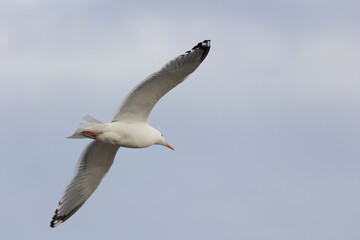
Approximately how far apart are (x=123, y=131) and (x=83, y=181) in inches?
64.9

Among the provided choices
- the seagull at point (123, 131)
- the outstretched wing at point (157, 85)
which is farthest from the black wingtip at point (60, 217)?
the outstretched wing at point (157, 85)

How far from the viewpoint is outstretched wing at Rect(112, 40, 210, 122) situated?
408 inches

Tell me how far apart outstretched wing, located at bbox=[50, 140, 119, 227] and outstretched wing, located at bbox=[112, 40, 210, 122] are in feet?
3.78

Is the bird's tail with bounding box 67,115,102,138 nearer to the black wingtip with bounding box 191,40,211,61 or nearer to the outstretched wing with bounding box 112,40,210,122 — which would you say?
the outstretched wing with bounding box 112,40,210,122

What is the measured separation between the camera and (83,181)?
40.3 feet

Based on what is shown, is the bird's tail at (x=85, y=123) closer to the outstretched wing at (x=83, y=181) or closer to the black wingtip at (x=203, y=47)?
the outstretched wing at (x=83, y=181)

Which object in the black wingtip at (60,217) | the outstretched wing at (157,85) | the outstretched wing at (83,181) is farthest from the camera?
the black wingtip at (60,217)

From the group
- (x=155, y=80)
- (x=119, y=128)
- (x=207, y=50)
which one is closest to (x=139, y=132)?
(x=119, y=128)

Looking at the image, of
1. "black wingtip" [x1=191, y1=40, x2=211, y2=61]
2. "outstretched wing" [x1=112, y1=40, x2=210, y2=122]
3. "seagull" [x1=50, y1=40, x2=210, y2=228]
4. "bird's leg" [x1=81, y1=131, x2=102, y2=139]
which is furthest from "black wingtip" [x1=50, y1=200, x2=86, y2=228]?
"black wingtip" [x1=191, y1=40, x2=211, y2=61]

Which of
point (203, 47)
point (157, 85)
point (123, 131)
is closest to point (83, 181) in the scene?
point (123, 131)

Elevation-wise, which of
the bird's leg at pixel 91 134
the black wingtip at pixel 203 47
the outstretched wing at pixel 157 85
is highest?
the black wingtip at pixel 203 47

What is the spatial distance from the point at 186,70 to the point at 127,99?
1148mm

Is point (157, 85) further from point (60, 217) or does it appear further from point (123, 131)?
point (60, 217)

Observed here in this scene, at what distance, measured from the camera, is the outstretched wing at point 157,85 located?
10359mm
